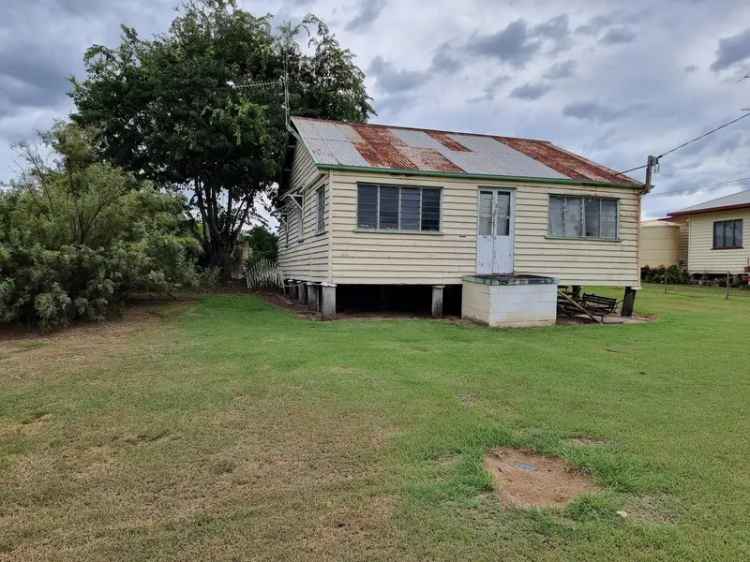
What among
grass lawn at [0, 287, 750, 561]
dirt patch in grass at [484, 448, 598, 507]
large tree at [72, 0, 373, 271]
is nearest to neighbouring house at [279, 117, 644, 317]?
large tree at [72, 0, 373, 271]

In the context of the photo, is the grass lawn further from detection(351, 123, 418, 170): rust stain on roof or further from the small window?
the small window

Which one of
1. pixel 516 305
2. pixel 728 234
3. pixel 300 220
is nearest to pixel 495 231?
pixel 516 305

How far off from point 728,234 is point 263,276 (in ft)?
67.3

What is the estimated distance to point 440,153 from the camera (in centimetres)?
1203

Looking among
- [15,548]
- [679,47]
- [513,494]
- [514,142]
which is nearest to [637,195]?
[514,142]

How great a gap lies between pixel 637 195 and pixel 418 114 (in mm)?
11834

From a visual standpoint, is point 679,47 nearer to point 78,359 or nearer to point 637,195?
point 637,195

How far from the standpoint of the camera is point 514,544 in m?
2.29

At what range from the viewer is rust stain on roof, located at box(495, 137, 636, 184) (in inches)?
463

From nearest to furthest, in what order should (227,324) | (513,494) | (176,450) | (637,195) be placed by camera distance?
(513,494)
(176,450)
(227,324)
(637,195)

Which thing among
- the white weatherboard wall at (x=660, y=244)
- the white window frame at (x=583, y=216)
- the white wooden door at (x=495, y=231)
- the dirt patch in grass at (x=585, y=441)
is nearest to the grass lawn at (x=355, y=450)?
the dirt patch in grass at (x=585, y=441)

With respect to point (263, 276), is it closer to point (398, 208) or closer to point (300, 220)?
point (300, 220)

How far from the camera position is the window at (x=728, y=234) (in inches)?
817

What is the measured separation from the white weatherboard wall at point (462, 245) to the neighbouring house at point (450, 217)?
0.9 inches
